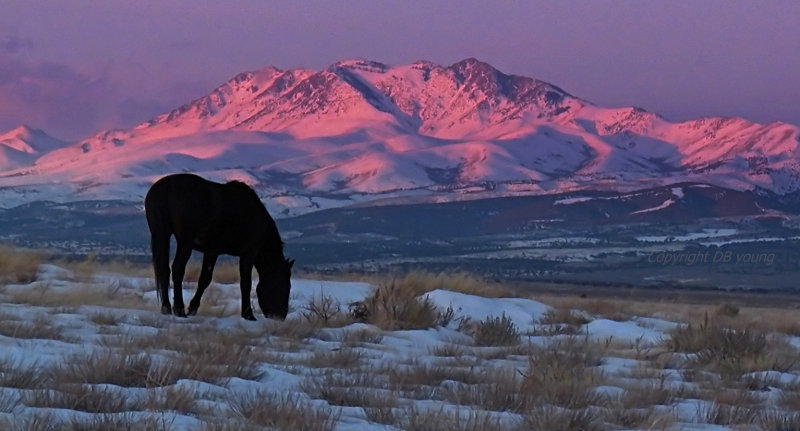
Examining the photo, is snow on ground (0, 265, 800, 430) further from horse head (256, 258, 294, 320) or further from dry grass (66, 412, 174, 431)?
horse head (256, 258, 294, 320)

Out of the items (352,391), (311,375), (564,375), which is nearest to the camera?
(352,391)

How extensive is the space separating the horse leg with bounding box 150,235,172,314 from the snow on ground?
12.5 inches

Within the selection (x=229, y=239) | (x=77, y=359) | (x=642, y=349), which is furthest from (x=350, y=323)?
(x=77, y=359)

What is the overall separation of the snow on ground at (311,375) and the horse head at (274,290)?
0.42 meters

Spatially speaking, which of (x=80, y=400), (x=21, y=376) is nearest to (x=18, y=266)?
(x=21, y=376)

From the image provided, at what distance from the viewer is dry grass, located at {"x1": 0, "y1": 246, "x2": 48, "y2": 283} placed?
1609 cm

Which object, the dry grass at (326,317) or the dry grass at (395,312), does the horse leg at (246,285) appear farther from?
the dry grass at (395,312)

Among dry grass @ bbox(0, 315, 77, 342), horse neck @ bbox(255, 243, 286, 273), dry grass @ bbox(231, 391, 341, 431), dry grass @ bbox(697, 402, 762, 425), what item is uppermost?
horse neck @ bbox(255, 243, 286, 273)

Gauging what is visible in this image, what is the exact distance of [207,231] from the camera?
12.9 m

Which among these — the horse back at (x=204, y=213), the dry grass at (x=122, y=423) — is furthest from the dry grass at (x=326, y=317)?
the dry grass at (x=122, y=423)

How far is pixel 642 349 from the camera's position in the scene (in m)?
12.1

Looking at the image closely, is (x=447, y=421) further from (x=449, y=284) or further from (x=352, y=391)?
(x=449, y=284)

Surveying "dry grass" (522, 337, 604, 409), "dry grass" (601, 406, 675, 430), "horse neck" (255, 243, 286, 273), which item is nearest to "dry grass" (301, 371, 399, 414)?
"dry grass" (522, 337, 604, 409)

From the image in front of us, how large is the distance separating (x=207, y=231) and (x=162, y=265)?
677 millimetres
